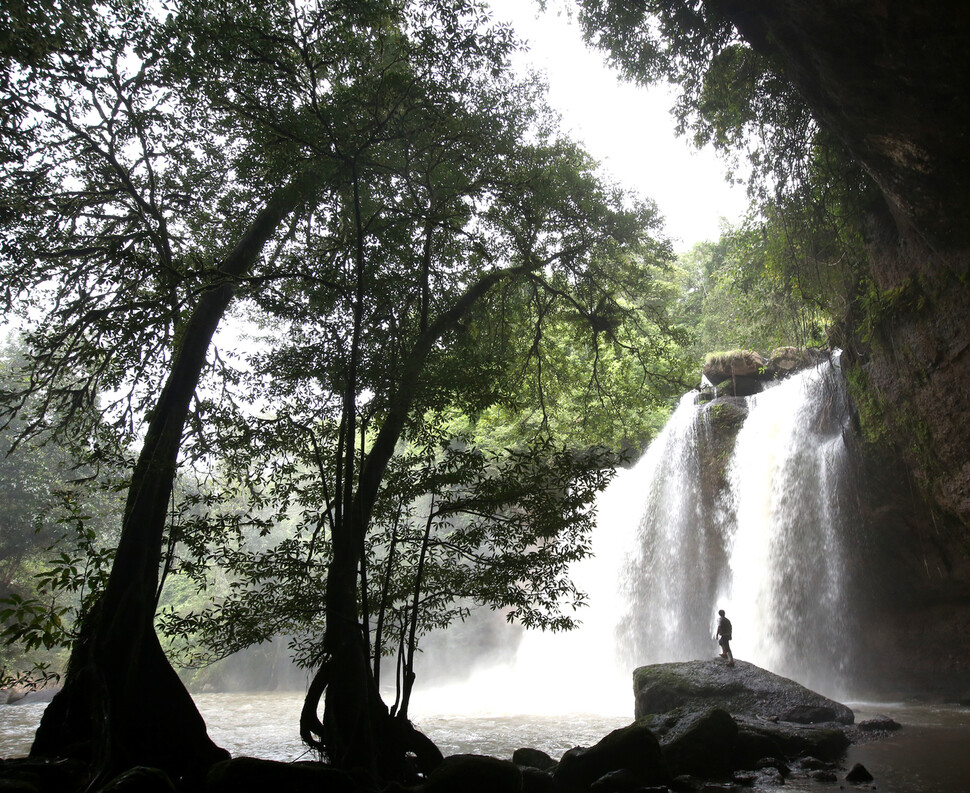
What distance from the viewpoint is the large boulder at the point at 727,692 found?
8.99 metres

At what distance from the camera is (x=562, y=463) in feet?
21.1

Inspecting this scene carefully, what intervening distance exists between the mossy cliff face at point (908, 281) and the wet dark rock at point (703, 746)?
4.71 metres

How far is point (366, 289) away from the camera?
675 centimetres

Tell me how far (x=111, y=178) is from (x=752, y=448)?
14.1 metres

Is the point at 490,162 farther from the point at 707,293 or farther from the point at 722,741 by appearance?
the point at 707,293

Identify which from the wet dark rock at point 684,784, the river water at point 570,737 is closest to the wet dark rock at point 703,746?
the wet dark rock at point 684,784

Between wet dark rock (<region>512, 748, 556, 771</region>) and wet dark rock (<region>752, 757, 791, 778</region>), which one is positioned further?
wet dark rock (<region>512, 748, 556, 771</region>)

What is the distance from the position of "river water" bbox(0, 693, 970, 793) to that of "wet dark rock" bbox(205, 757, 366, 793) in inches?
172

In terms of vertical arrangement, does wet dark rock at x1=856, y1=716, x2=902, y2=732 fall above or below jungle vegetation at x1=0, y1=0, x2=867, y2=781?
below

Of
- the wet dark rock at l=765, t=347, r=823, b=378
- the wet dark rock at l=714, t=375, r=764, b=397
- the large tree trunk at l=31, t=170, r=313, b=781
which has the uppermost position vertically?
the wet dark rock at l=765, t=347, r=823, b=378

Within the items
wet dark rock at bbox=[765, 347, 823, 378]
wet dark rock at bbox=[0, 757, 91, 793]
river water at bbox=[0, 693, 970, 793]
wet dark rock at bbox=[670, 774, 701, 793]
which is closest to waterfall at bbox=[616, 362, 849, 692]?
wet dark rock at bbox=[765, 347, 823, 378]

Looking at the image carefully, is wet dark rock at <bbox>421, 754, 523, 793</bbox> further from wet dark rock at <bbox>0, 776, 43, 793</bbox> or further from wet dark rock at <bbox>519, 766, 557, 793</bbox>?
wet dark rock at <bbox>0, 776, 43, 793</bbox>

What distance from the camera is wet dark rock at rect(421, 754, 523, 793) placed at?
506cm

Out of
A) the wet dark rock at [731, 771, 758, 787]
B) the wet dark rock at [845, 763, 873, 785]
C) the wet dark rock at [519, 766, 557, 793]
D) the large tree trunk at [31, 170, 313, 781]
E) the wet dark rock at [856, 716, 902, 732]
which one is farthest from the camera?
the wet dark rock at [856, 716, 902, 732]
